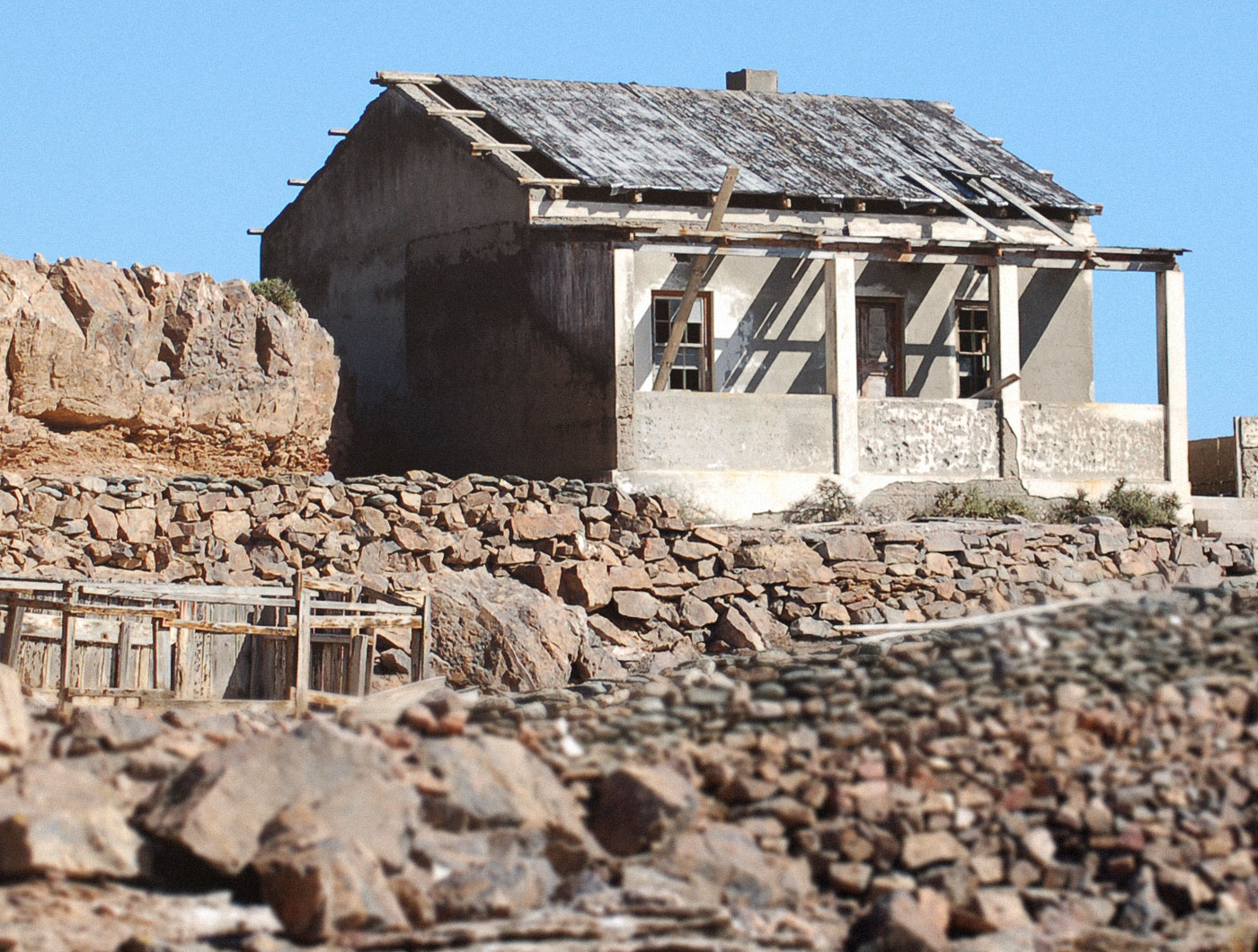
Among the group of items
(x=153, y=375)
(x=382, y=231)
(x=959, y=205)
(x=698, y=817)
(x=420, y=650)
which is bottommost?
(x=698, y=817)

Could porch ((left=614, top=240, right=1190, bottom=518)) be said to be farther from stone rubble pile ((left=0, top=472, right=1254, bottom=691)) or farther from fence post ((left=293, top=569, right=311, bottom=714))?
fence post ((left=293, top=569, right=311, bottom=714))

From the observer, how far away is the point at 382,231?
23.4 m

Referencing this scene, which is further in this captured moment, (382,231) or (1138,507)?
(382,231)

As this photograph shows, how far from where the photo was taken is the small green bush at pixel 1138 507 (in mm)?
20844

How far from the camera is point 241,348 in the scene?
19.0m

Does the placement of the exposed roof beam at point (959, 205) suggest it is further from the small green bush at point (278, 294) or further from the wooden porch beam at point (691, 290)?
the small green bush at point (278, 294)

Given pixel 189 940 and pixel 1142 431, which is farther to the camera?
pixel 1142 431

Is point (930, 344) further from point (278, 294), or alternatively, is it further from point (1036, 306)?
point (278, 294)

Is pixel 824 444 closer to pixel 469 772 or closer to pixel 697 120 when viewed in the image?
pixel 697 120

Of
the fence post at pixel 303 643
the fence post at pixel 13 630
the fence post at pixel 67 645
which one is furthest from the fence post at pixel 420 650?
the fence post at pixel 13 630

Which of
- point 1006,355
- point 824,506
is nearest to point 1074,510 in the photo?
point 1006,355

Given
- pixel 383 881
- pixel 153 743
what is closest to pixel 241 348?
pixel 153 743

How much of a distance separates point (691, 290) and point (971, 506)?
3538 mm

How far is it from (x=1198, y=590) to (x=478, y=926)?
857 centimetres
